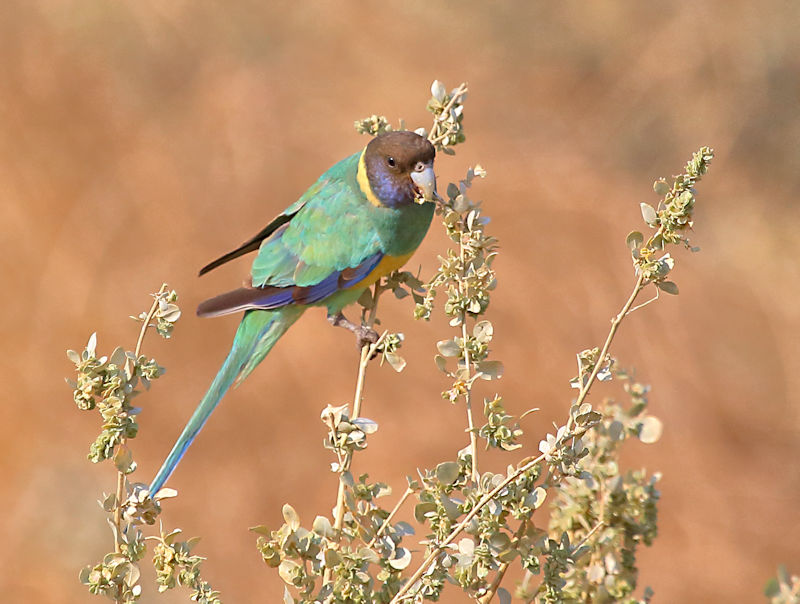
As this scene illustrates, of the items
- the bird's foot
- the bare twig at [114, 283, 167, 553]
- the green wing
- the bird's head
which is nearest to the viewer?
the bare twig at [114, 283, 167, 553]

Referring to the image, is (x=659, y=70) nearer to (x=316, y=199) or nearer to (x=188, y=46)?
(x=188, y=46)

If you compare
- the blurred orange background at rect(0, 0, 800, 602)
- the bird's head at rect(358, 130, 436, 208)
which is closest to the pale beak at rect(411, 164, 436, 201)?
the bird's head at rect(358, 130, 436, 208)

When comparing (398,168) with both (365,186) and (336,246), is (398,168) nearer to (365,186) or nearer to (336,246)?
(365,186)

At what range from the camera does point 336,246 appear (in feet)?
8.05

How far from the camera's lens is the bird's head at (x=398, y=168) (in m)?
2.29

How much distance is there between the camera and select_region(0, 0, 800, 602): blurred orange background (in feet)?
14.8

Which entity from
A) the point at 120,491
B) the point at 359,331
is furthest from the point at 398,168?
the point at 120,491

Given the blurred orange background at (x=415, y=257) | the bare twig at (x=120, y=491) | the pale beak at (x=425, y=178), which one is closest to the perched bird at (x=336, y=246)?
the pale beak at (x=425, y=178)

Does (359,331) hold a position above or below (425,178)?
below

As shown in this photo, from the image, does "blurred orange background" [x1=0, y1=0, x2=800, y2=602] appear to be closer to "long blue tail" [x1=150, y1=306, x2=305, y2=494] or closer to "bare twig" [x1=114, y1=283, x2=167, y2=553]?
"long blue tail" [x1=150, y1=306, x2=305, y2=494]

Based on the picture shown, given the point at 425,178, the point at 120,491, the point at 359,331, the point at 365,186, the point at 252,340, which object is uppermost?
the point at 365,186

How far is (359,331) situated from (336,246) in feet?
0.84

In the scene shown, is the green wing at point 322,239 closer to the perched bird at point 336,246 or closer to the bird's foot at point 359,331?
the perched bird at point 336,246

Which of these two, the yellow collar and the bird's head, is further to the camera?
the yellow collar
